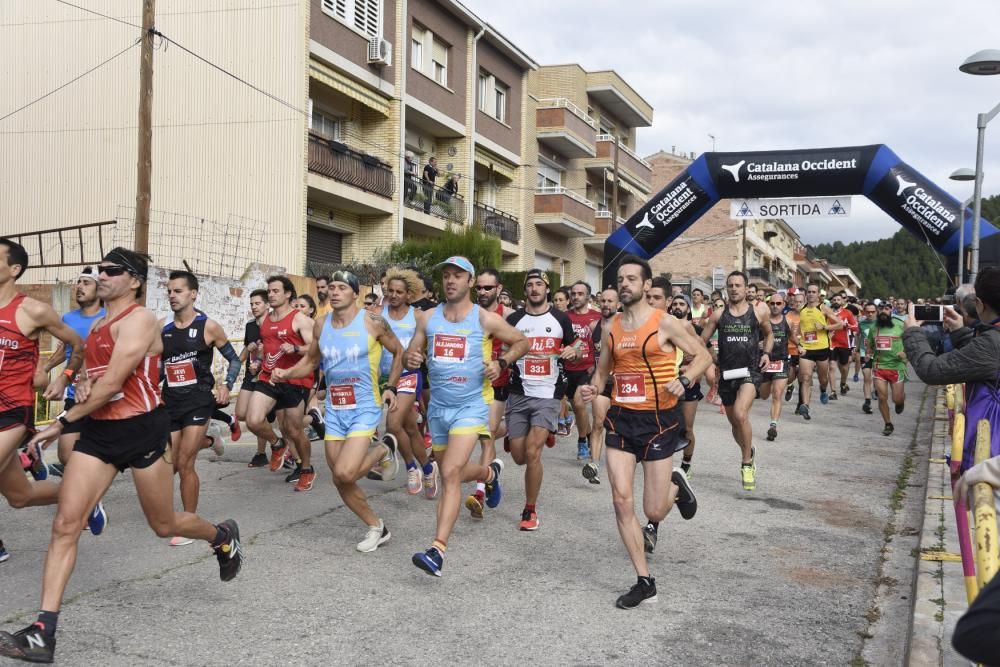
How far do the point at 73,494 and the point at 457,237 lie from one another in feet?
63.3

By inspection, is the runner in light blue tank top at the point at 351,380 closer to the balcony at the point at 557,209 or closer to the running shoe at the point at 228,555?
the running shoe at the point at 228,555

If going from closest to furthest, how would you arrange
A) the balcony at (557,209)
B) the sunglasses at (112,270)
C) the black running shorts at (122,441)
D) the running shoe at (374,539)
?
the black running shorts at (122,441) < the sunglasses at (112,270) < the running shoe at (374,539) < the balcony at (557,209)

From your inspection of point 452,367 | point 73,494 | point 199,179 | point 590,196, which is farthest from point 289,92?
point 590,196

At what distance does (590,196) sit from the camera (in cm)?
4025

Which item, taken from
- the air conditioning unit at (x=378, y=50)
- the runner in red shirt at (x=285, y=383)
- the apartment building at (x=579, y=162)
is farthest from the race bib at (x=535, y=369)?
the apartment building at (x=579, y=162)

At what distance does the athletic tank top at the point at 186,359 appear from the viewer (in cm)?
691

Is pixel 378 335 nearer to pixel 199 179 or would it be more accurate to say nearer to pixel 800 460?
pixel 800 460

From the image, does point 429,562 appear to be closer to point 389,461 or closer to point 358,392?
point 358,392

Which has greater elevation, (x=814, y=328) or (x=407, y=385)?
(x=814, y=328)

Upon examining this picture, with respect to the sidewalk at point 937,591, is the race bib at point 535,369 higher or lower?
higher

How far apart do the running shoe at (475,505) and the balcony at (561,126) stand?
89.9 ft

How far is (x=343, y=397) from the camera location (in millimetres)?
6340

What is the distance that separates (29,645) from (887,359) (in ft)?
40.3

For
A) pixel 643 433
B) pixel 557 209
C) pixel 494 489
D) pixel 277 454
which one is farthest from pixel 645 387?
→ pixel 557 209
